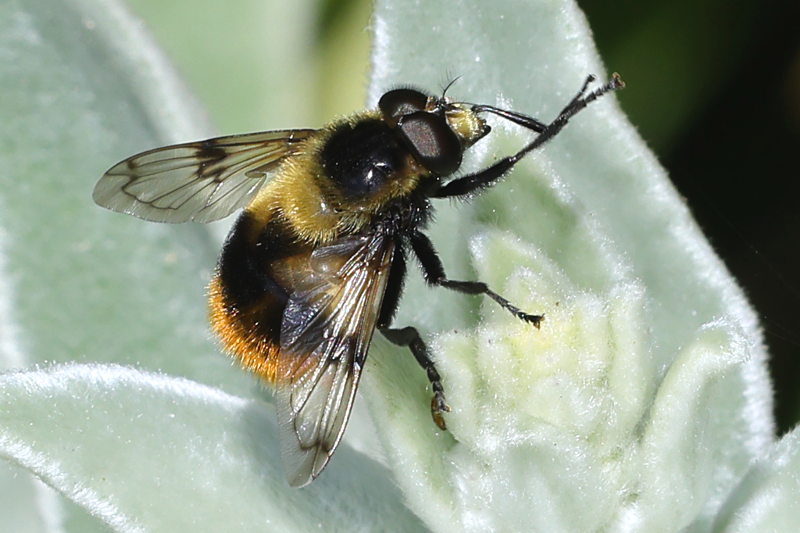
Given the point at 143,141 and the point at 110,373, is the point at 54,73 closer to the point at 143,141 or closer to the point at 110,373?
the point at 143,141

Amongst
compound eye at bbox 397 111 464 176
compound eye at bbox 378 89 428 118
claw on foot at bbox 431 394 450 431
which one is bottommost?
claw on foot at bbox 431 394 450 431

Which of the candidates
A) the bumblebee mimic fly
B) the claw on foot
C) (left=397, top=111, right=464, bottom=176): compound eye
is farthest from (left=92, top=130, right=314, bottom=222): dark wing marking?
the claw on foot

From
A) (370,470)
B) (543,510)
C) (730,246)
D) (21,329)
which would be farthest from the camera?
(730,246)

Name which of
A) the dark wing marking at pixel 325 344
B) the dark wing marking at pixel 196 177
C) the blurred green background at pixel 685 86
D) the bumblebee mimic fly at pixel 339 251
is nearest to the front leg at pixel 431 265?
the bumblebee mimic fly at pixel 339 251

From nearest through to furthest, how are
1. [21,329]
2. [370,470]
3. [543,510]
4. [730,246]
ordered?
[543,510], [370,470], [21,329], [730,246]

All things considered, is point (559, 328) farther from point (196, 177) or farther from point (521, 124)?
point (196, 177)

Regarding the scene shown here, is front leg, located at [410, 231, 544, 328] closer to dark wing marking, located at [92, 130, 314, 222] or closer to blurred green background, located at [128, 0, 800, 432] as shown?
dark wing marking, located at [92, 130, 314, 222]

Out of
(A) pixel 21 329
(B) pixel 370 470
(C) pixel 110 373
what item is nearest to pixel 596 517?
(B) pixel 370 470

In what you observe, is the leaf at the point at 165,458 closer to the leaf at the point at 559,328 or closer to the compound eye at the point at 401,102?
the leaf at the point at 559,328
